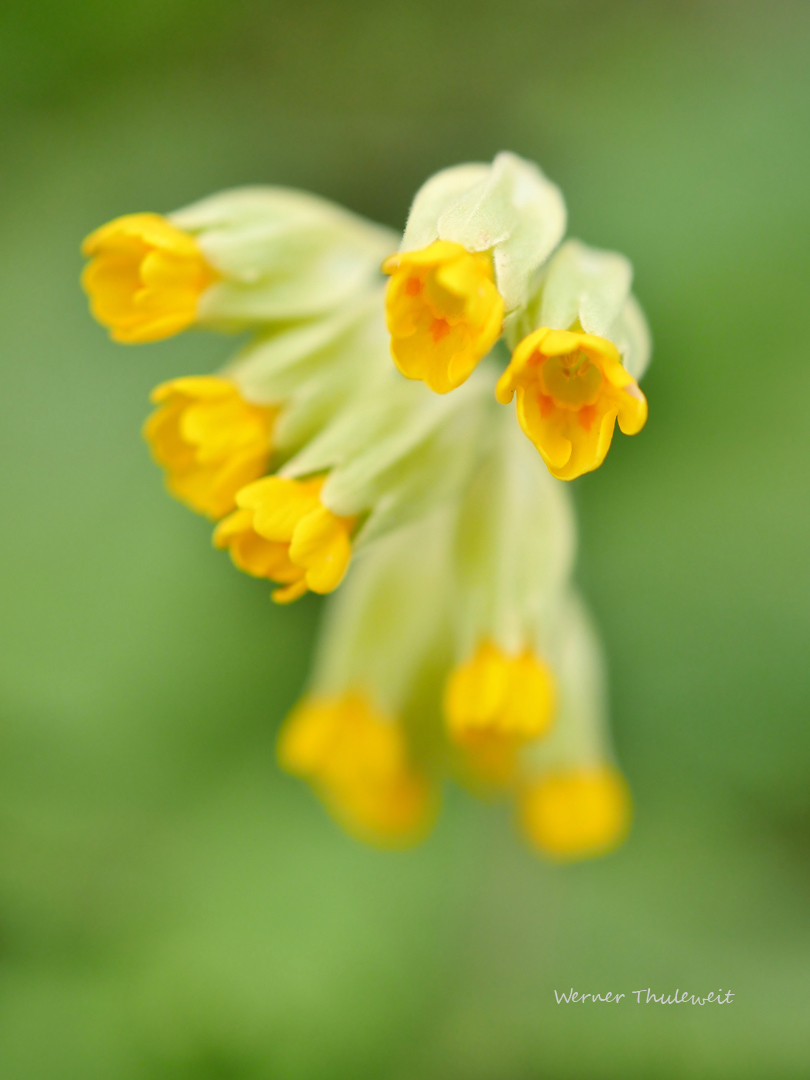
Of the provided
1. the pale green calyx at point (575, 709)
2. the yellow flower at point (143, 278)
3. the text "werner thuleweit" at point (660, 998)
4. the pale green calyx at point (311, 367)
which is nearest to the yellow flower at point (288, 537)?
the pale green calyx at point (311, 367)


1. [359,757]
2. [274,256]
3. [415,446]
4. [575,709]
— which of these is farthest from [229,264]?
[575,709]

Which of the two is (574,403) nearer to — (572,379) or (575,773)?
(572,379)

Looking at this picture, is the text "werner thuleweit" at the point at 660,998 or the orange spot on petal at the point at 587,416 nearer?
the orange spot on petal at the point at 587,416

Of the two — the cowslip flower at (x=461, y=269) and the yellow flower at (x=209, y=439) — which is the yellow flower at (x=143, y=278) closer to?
the yellow flower at (x=209, y=439)

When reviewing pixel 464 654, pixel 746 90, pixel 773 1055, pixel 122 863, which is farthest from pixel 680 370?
pixel 122 863

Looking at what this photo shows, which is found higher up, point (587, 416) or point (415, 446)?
point (415, 446)
